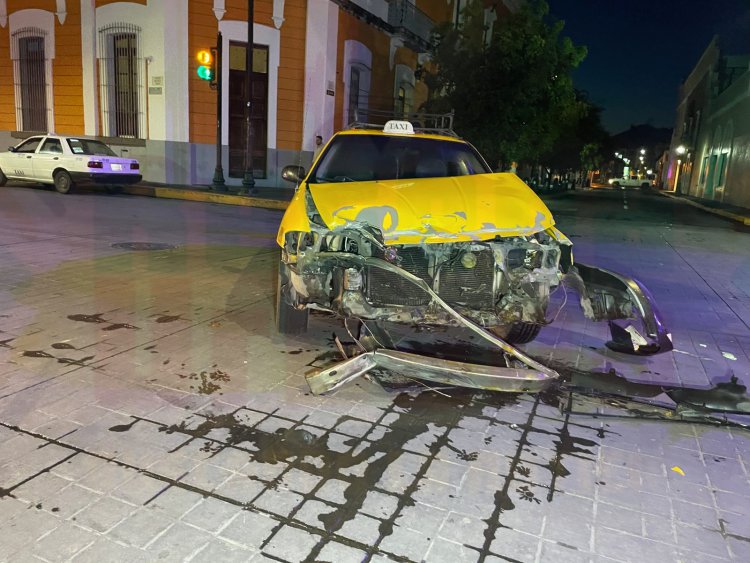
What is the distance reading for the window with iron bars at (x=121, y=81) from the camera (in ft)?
67.1

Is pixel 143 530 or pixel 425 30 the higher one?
pixel 425 30

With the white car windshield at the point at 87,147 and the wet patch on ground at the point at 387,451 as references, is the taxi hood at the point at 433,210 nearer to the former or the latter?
the wet patch on ground at the point at 387,451

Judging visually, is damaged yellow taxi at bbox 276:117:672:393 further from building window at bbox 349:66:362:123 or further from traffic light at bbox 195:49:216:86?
building window at bbox 349:66:362:123

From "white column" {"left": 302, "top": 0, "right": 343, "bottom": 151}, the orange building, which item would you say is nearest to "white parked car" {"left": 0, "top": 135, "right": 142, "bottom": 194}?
the orange building

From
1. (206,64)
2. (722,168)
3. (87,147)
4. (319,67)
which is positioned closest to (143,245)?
(87,147)

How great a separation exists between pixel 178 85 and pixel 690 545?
20.8 meters

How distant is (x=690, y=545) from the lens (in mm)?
2660

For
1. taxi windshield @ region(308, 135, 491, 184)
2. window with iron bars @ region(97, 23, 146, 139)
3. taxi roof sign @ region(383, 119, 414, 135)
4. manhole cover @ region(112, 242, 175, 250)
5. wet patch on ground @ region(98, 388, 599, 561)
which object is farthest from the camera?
window with iron bars @ region(97, 23, 146, 139)

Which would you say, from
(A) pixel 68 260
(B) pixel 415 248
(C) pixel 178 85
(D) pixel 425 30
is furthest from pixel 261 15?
(B) pixel 415 248

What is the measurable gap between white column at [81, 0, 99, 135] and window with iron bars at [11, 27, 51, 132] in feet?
5.94

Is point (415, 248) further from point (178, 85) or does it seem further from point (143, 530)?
point (178, 85)

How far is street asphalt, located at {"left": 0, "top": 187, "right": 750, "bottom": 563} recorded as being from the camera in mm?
2592

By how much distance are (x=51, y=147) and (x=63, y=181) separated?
1.11 meters

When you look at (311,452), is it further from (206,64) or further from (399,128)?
(206,64)
